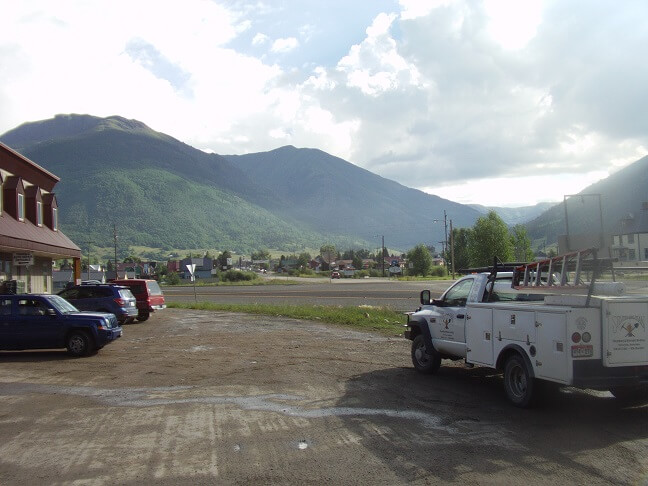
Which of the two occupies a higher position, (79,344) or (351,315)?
(79,344)

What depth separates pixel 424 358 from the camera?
12.2 m

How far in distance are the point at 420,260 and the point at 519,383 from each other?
113 m

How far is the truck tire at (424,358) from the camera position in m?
11.9

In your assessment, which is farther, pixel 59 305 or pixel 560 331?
pixel 59 305

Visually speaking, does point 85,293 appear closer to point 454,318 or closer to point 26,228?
point 26,228

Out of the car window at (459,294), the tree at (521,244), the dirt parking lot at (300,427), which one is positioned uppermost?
A: the tree at (521,244)

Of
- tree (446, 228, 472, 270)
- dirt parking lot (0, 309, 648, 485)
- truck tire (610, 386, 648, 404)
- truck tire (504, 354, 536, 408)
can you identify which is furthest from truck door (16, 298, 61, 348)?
tree (446, 228, 472, 270)

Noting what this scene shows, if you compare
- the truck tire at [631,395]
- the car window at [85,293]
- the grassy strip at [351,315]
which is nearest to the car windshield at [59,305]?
the car window at [85,293]

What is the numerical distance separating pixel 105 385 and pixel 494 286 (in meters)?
7.23

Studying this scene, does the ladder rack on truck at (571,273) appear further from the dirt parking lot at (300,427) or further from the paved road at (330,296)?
the paved road at (330,296)

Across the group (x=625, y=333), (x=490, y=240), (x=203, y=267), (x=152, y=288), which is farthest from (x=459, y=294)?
(x=203, y=267)

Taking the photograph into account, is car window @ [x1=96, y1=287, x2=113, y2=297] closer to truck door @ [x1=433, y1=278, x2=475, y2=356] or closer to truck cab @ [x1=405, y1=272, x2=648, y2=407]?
truck door @ [x1=433, y1=278, x2=475, y2=356]

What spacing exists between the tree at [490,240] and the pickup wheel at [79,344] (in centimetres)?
6268

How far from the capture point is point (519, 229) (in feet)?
260
